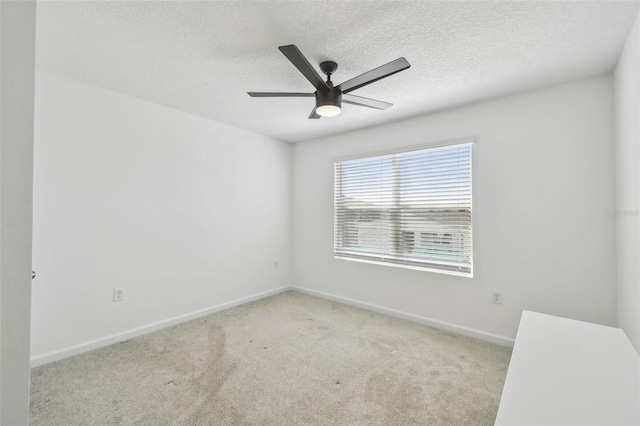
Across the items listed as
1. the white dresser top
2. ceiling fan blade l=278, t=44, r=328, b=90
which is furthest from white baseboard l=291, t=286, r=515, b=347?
ceiling fan blade l=278, t=44, r=328, b=90

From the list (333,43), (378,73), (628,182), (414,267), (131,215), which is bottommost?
(414,267)

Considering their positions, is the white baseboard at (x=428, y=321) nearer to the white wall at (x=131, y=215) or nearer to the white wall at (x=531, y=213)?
the white wall at (x=531, y=213)

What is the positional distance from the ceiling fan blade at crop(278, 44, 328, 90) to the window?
1692mm

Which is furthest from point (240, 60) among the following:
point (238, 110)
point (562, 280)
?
point (562, 280)

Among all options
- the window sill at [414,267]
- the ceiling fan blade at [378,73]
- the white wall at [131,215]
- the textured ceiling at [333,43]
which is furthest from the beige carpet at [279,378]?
the textured ceiling at [333,43]

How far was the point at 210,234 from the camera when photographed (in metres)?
3.39

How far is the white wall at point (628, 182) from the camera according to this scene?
1675 mm

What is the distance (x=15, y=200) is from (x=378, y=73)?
1815mm

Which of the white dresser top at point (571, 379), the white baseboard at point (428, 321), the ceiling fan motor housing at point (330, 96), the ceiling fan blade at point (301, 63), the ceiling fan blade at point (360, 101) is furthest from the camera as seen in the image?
the white baseboard at point (428, 321)

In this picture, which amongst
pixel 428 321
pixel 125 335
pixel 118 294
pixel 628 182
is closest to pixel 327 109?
pixel 628 182

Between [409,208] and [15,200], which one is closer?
[15,200]

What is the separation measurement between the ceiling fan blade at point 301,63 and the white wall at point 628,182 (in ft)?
6.08

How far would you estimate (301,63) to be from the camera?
5.49ft

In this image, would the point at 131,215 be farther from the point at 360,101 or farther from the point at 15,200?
the point at 360,101
